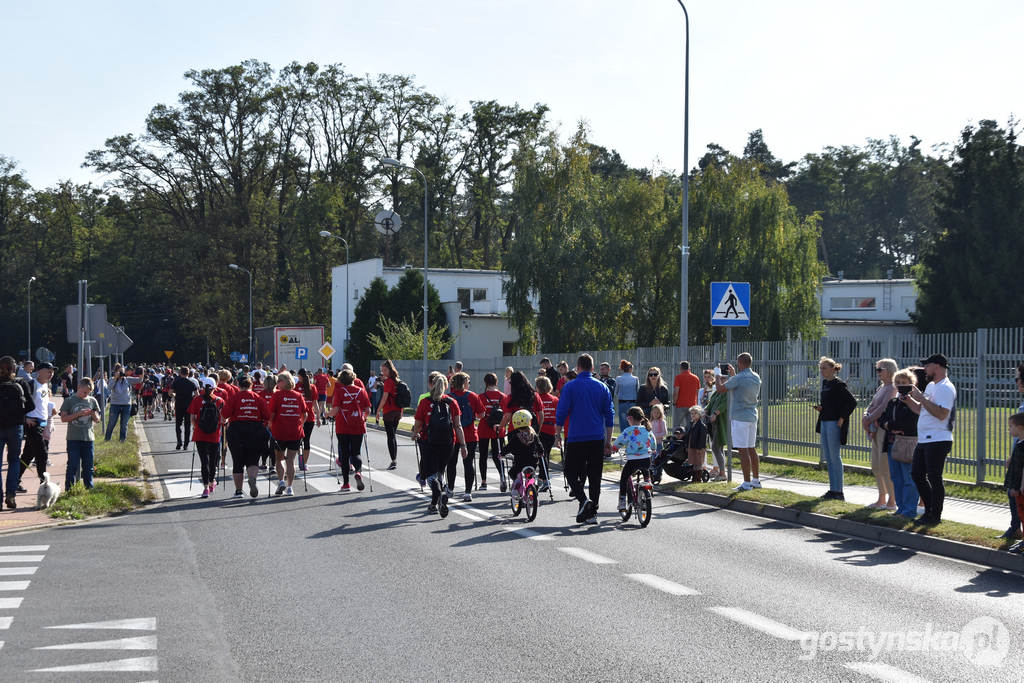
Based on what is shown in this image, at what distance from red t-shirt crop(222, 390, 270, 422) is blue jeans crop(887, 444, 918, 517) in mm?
8133

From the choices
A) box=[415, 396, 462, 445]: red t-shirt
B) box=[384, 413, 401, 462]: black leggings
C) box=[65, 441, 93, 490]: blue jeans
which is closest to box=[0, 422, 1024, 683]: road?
box=[415, 396, 462, 445]: red t-shirt

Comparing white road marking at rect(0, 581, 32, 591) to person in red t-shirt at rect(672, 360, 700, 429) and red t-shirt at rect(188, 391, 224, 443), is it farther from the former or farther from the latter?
person in red t-shirt at rect(672, 360, 700, 429)

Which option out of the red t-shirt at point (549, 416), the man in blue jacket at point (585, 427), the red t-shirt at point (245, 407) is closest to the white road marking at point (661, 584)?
the man in blue jacket at point (585, 427)

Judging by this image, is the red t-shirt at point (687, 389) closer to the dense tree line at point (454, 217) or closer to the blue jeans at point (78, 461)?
the blue jeans at point (78, 461)

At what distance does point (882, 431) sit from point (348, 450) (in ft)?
24.6

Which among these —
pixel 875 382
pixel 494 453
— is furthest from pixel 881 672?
pixel 875 382

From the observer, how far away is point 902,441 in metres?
12.8

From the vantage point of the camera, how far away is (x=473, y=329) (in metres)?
63.2

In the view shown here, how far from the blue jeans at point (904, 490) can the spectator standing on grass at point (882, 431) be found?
Result: 0.37 m

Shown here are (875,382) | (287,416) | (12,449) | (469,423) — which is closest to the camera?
(12,449)

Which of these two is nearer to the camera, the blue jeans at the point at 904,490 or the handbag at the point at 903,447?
the handbag at the point at 903,447

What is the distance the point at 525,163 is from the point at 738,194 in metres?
8.31

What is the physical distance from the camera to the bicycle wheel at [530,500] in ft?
44.4

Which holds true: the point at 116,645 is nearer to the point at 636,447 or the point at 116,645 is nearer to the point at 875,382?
the point at 636,447
